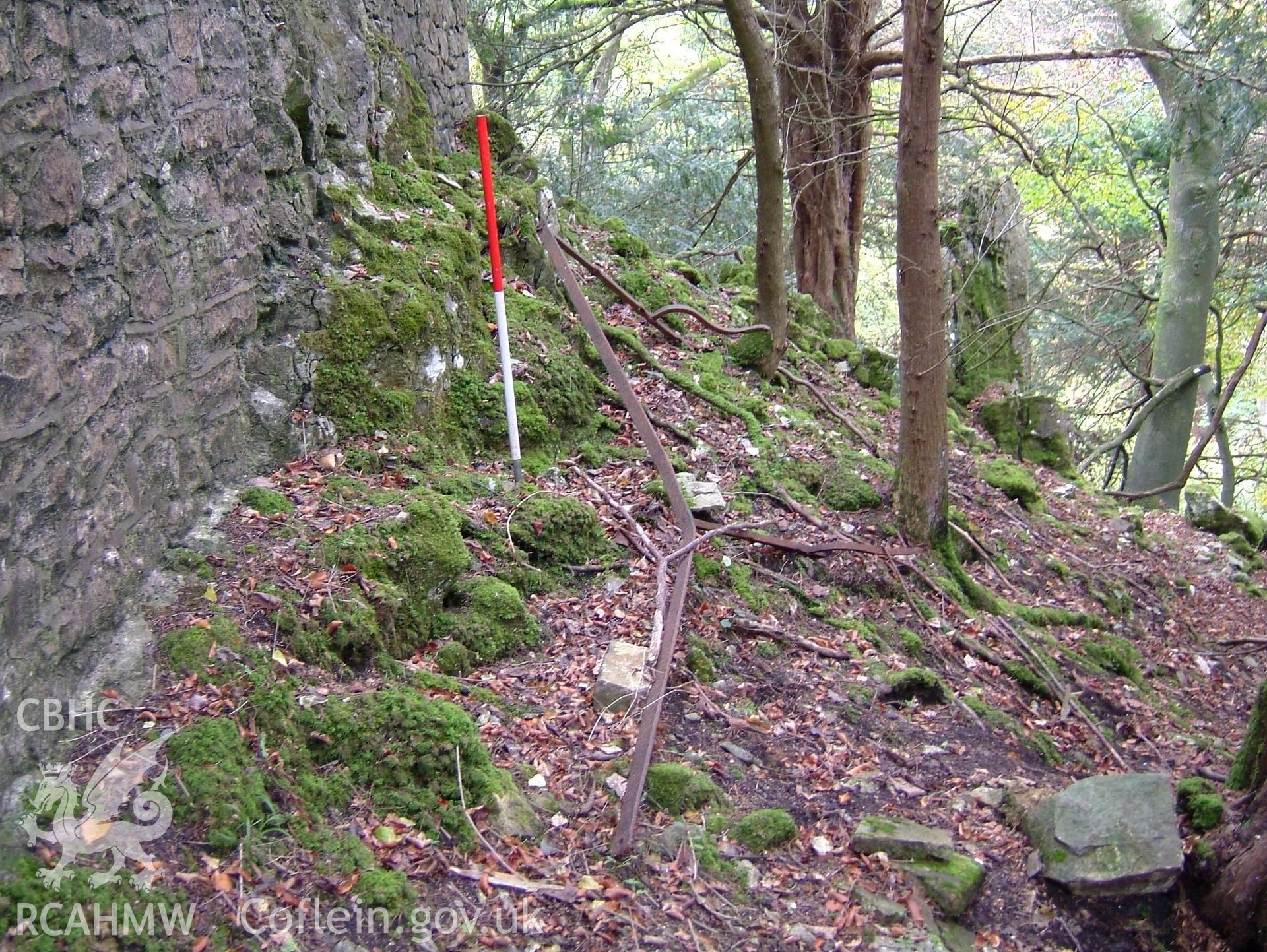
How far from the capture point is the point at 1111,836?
374 centimetres

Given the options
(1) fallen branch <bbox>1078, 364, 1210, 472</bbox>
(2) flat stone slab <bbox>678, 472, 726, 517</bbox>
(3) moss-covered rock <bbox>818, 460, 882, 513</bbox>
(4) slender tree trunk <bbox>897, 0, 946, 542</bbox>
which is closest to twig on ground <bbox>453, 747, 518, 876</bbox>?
→ (2) flat stone slab <bbox>678, 472, 726, 517</bbox>

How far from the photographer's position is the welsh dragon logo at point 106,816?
2.45 m

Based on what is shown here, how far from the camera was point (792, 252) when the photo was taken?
11.6m

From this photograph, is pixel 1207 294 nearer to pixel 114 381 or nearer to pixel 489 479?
pixel 489 479

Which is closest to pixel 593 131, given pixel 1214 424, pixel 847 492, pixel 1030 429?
pixel 1030 429

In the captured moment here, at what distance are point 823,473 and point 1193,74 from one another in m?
5.17

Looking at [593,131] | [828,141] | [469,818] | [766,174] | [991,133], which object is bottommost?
[469,818]

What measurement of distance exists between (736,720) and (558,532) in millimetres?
1416

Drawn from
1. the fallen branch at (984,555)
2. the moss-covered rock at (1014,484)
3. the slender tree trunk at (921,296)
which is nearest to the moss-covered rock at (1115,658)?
the fallen branch at (984,555)

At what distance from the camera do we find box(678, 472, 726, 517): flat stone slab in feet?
19.1

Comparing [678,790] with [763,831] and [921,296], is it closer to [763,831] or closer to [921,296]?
[763,831]

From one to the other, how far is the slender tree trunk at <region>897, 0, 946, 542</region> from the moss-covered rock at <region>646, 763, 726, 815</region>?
11.7 ft

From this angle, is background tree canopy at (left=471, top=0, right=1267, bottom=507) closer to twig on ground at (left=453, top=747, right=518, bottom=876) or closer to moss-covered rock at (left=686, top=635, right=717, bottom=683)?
moss-covered rock at (left=686, top=635, right=717, bottom=683)

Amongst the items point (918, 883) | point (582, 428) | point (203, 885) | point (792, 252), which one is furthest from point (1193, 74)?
point (203, 885)
